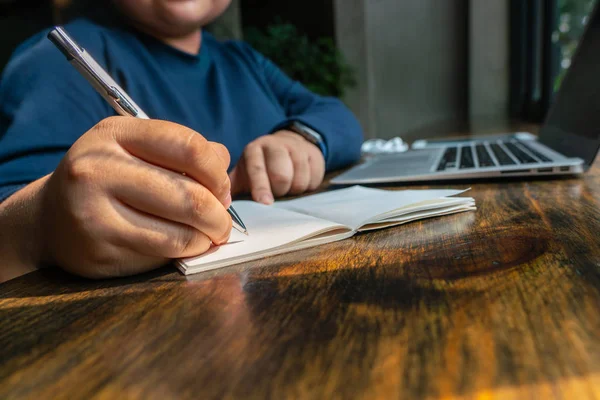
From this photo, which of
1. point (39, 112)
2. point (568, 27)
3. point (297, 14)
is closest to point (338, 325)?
point (39, 112)

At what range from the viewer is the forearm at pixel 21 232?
420 millimetres

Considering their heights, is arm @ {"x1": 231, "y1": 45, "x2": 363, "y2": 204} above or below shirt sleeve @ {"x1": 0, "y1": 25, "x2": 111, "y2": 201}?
below

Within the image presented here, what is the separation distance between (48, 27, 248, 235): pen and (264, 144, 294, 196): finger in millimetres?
214

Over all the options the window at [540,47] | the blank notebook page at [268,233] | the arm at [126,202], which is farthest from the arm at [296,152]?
the window at [540,47]

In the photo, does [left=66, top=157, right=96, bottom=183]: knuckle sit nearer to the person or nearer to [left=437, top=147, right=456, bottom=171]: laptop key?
the person

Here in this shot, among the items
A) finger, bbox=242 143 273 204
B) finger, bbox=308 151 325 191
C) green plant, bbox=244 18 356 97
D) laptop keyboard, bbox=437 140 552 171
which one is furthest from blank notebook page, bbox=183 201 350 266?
green plant, bbox=244 18 356 97

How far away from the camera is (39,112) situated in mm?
634

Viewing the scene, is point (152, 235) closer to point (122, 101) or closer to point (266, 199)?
point (122, 101)

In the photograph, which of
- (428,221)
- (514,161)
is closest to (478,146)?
(514,161)

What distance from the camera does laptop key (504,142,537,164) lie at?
689 millimetres

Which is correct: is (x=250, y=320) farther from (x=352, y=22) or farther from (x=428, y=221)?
(x=352, y=22)

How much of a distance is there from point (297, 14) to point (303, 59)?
620mm

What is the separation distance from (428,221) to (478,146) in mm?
570

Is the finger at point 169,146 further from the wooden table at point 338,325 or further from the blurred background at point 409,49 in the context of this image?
the blurred background at point 409,49
